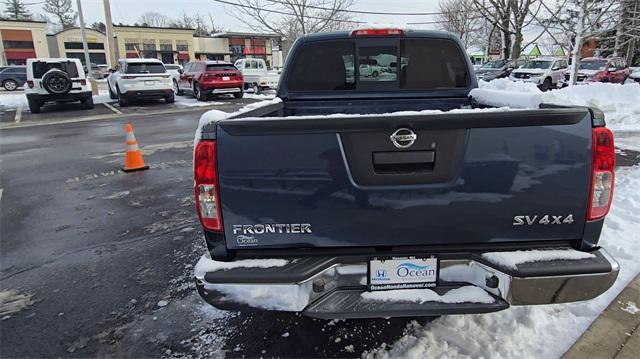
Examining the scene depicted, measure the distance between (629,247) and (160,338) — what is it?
160 inches

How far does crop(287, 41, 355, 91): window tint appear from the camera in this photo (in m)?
3.84

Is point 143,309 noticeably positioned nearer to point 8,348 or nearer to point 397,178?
point 8,348

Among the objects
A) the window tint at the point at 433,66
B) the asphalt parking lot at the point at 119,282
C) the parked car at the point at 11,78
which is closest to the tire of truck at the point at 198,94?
the asphalt parking lot at the point at 119,282

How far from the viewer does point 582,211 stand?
2121 millimetres

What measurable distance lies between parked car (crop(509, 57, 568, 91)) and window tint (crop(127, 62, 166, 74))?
17.8 meters

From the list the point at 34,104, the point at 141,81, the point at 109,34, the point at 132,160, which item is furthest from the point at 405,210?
the point at 109,34

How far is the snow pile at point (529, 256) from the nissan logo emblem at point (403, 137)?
0.73m

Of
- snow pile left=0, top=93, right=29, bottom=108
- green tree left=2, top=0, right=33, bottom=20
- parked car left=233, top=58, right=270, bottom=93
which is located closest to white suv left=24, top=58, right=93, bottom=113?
snow pile left=0, top=93, right=29, bottom=108

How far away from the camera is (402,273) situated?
7.20 feet

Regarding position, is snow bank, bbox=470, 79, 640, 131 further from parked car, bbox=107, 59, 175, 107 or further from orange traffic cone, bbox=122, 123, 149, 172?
parked car, bbox=107, 59, 175, 107

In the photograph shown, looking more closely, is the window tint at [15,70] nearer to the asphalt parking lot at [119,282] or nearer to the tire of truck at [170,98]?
the tire of truck at [170,98]

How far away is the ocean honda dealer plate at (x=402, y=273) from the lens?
2.18m

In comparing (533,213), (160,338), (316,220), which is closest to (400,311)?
(316,220)

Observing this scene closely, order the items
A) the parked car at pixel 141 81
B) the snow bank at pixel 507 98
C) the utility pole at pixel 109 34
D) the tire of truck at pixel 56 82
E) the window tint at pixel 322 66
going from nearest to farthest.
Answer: the snow bank at pixel 507 98
the window tint at pixel 322 66
the tire of truck at pixel 56 82
the parked car at pixel 141 81
the utility pole at pixel 109 34
